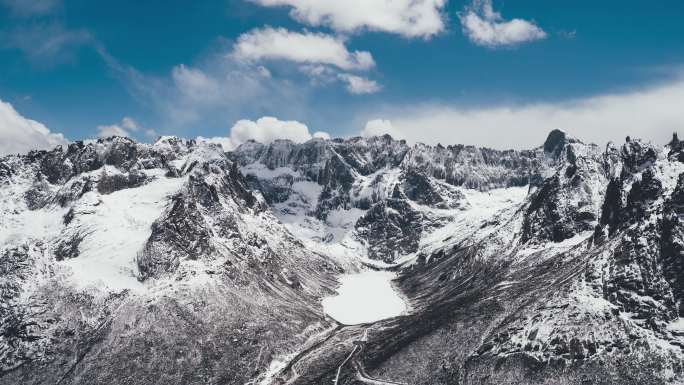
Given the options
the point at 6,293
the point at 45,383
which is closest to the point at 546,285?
the point at 45,383

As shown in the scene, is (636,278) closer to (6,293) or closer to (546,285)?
(546,285)

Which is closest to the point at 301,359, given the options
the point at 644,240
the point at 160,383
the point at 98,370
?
the point at 160,383

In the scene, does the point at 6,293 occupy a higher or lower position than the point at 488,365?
higher

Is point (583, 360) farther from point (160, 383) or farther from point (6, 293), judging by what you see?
point (6, 293)

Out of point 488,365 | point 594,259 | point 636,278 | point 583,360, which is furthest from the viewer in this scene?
point 594,259

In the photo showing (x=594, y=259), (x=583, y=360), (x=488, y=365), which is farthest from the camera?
(x=594, y=259)

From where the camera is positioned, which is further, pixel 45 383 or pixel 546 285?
pixel 546 285

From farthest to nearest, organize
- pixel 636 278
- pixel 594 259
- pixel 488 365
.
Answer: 1. pixel 594 259
2. pixel 636 278
3. pixel 488 365

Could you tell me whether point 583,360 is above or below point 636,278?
below

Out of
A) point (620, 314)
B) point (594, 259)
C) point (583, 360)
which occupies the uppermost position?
point (594, 259)
